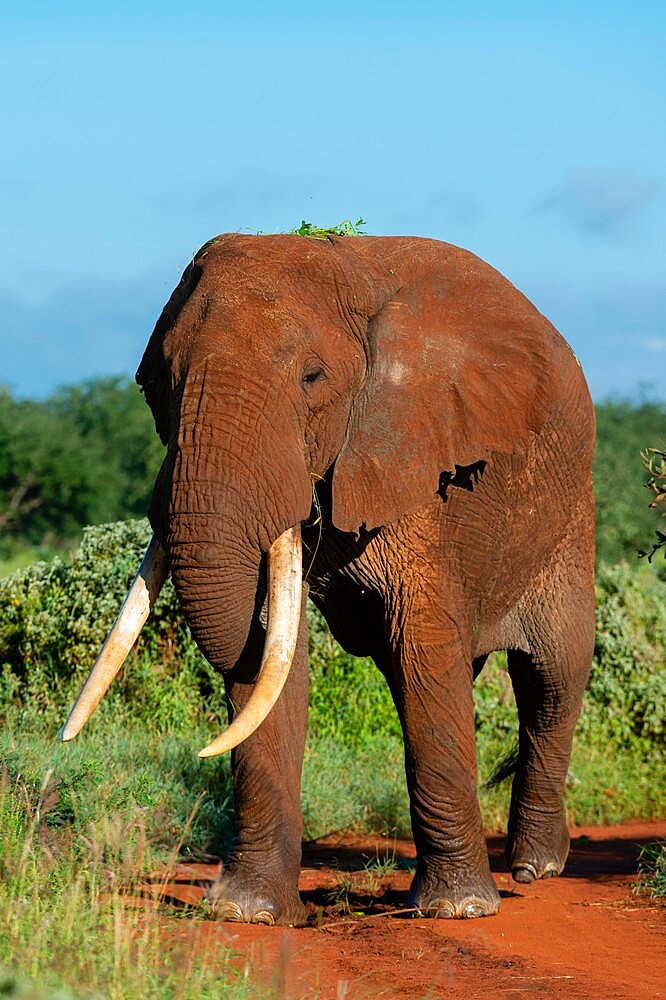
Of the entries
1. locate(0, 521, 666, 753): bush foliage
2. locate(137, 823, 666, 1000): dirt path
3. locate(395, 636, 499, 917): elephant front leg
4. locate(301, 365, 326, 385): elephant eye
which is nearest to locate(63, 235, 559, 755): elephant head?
locate(301, 365, 326, 385): elephant eye

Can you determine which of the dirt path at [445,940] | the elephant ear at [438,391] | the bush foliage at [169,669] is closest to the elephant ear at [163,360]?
the elephant ear at [438,391]

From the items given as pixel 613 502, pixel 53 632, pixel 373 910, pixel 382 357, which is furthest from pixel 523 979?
pixel 613 502

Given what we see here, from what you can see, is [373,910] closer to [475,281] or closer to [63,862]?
[63,862]

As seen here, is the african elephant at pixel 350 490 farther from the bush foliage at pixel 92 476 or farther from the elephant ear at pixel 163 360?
the bush foliage at pixel 92 476

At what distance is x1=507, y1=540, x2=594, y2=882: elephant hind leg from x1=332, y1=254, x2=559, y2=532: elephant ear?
1.32 m

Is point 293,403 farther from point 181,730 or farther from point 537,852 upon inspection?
point 181,730

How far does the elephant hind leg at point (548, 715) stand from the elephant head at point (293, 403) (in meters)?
1.33

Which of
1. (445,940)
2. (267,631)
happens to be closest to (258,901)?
(445,940)

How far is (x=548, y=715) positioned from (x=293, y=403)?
273cm

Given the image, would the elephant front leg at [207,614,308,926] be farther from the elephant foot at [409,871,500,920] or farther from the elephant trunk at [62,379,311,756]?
the elephant trunk at [62,379,311,756]

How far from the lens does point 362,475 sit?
5844 millimetres

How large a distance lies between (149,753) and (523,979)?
302 centimetres

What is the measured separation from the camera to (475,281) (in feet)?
20.7

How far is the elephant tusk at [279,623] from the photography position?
5133 mm
